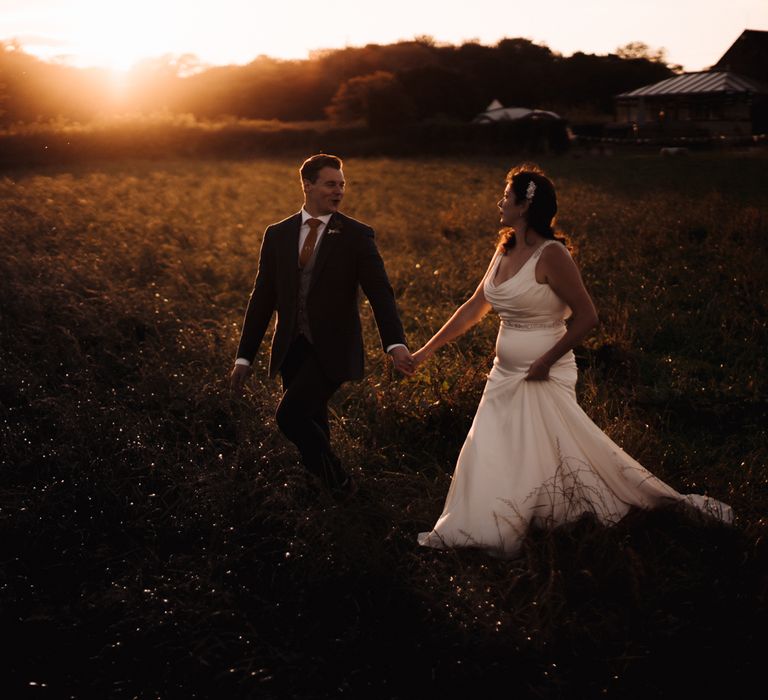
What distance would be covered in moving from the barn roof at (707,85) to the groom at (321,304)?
42834mm

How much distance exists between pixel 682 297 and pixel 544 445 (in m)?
5.41

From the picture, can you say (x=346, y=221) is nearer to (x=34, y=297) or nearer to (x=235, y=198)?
(x=34, y=297)

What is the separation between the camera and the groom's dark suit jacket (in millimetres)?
4383

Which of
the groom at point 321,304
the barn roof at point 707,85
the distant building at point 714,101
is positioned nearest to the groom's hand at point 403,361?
the groom at point 321,304

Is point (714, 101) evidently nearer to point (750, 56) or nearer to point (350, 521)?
point (750, 56)

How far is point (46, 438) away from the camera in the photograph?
561cm

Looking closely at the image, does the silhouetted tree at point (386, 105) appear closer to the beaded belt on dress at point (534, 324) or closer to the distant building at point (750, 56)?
the distant building at point (750, 56)

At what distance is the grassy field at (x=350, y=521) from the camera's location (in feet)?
10.5

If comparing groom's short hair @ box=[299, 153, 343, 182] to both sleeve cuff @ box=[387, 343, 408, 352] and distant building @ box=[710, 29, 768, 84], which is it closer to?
sleeve cuff @ box=[387, 343, 408, 352]

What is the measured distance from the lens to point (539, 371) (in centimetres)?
403

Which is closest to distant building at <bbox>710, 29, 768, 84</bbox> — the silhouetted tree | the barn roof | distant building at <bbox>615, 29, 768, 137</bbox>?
distant building at <bbox>615, 29, 768, 137</bbox>

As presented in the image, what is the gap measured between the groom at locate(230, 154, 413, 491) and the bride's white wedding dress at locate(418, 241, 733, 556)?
602 millimetres

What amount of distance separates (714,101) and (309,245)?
4523 centimetres

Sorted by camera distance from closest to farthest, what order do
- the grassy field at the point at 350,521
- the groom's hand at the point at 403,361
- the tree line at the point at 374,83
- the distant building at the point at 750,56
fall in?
the grassy field at the point at 350,521, the groom's hand at the point at 403,361, the distant building at the point at 750,56, the tree line at the point at 374,83
